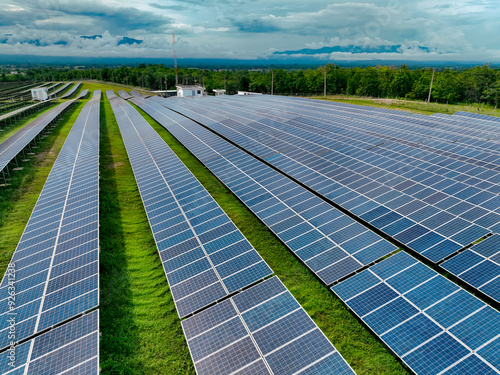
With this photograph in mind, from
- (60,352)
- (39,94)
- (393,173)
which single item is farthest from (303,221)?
(39,94)

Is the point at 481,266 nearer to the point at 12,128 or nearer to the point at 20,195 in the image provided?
the point at 20,195

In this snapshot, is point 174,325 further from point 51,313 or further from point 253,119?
point 253,119

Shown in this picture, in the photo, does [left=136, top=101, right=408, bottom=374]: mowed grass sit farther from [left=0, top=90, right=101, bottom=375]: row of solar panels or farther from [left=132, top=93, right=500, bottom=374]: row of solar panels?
[left=0, top=90, right=101, bottom=375]: row of solar panels

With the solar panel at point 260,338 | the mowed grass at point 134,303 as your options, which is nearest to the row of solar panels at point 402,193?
the solar panel at point 260,338

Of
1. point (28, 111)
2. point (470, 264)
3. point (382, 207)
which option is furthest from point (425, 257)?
point (28, 111)

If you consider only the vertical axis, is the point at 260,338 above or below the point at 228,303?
below

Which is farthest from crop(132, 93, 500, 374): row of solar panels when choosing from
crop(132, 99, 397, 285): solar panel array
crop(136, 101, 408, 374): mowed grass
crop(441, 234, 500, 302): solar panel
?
crop(136, 101, 408, 374): mowed grass
